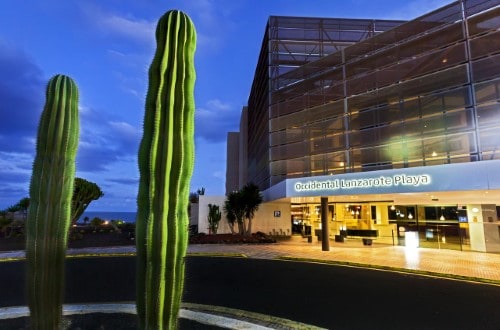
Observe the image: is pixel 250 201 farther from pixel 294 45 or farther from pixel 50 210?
pixel 50 210

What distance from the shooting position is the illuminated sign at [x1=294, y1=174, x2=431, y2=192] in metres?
13.7

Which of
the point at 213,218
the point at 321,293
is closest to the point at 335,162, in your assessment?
the point at 213,218

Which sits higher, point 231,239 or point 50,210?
point 50,210

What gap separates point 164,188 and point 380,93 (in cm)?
1927

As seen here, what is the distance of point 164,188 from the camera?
12.2ft

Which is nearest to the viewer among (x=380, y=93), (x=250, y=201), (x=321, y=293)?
(x=321, y=293)

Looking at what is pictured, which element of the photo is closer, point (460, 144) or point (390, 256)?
point (390, 256)

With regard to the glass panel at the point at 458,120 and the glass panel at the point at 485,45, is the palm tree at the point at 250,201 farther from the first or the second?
the glass panel at the point at 485,45

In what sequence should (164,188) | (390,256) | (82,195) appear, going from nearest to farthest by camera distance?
(164,188), (390,256), (82,195)

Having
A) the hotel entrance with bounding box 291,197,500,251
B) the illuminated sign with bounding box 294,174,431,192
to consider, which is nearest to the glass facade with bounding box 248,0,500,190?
the hotel entrance with bounding box 291,197,500,251

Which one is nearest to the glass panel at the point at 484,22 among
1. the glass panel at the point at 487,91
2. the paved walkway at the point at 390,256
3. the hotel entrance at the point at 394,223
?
the glass panel at the point at 487,91

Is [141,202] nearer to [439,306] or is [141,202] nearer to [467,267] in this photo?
[439,306]

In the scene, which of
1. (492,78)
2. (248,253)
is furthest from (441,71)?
(248,253)

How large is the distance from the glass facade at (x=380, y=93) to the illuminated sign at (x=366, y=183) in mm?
3906
